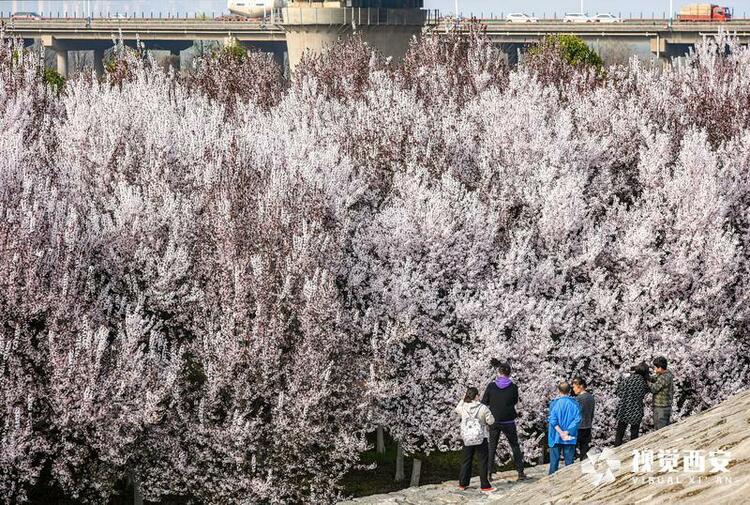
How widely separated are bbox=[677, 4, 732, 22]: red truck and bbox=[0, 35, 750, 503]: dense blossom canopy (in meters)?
101

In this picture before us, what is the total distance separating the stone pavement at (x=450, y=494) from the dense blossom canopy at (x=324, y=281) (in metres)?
4.94

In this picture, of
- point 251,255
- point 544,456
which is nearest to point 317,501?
point 251,255

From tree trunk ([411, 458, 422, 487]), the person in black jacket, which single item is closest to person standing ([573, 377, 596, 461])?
the person in black jacket

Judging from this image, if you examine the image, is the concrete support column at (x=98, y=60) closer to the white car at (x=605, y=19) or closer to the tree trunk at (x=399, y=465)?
the white car at (x=605, y=19)

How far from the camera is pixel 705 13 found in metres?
145

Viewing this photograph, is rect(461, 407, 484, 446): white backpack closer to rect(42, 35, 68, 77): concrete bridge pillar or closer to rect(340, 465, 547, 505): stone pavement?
rect(340, 465, 547, 505): stone pavement

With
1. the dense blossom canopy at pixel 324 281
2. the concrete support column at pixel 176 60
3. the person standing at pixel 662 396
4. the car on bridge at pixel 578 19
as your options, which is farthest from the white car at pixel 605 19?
the person standing at pixel 662 396

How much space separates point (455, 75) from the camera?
199 ft

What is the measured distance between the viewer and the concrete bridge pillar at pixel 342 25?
8450 centimetres

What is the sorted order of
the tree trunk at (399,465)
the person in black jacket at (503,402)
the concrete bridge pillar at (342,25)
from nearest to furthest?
1. the person in black jacket at (503,402)
2. the tree trunk at (399,465)
3. the concrete bridge pillar at (342,25)

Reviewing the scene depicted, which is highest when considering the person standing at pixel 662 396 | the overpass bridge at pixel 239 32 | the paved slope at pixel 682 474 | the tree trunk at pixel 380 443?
the overpass bridge at pixel 239 32

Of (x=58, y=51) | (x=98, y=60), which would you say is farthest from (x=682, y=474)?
(x=98, y=60)

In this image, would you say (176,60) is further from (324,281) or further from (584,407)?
(584,407)

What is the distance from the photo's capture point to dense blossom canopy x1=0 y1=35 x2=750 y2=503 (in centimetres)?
2731
